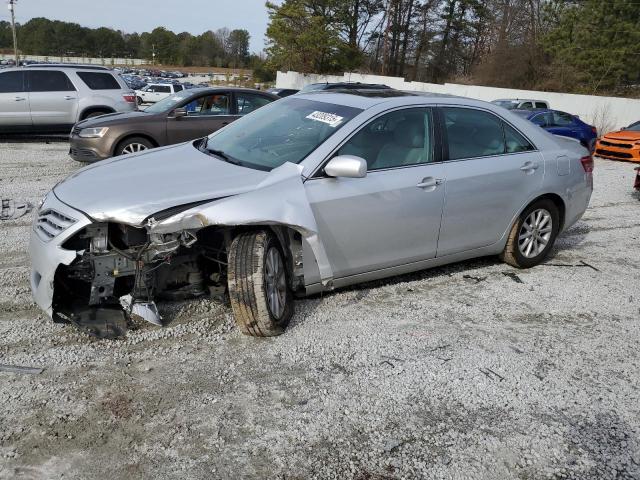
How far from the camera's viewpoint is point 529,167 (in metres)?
5.12

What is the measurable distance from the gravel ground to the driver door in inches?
17.9

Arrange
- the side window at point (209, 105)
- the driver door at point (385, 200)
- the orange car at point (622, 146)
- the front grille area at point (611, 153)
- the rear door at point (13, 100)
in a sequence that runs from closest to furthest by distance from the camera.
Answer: the driver door at point (385, 200)
the side window at point (209, 105)
the rear door at point (13, 100)
the orange car at point (622, 146)
the front grille area at point (611, 153)

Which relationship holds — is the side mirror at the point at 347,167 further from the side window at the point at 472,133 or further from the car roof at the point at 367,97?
the side window at the point at 472,133

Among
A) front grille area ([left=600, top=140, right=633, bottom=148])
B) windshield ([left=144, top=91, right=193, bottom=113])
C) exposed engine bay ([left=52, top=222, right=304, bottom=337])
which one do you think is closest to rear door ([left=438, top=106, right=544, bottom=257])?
exposed engine bay ([left=52, top=222, right=304, bottom=337])

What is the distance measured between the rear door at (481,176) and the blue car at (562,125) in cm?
1231

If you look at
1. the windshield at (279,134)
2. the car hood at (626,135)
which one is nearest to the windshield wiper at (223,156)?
the windshield at (279,134)

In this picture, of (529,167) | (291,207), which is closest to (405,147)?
(291,207)

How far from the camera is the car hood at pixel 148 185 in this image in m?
3.42

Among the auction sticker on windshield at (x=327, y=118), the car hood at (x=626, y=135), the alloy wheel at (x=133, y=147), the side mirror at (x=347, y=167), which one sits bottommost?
the alloy wheel at (x=133, y=147)

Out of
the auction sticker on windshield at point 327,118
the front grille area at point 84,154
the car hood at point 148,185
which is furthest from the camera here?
the front grille area at point 84,154

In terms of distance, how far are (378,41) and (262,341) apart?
189 feet

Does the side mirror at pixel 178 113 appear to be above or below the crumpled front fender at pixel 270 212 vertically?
above

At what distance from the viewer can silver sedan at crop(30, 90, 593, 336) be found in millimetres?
3525

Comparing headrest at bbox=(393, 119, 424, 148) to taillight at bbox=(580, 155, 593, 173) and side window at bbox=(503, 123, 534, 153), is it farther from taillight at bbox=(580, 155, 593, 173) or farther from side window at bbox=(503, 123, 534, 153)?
taillight at bbox=(580, 155, 593, 173)
